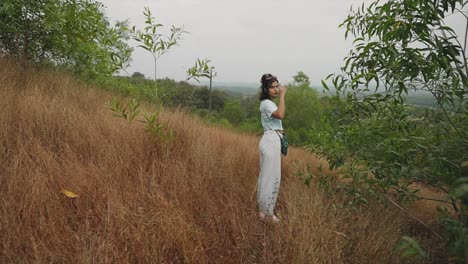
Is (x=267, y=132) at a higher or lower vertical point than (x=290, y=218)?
higher

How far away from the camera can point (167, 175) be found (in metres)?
3.11

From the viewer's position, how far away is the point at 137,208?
96.2 inches

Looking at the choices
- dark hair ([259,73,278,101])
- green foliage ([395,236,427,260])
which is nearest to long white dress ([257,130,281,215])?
dark hair ([259,73,278,101])

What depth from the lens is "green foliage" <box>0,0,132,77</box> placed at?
15.0 ft

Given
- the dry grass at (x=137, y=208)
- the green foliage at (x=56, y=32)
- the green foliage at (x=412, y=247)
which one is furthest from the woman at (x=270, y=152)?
the green foliage at (x=56, y=32)

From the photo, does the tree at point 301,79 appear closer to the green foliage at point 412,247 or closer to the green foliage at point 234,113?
the green foliage at point 234,113

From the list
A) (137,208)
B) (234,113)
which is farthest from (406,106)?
(234,113)

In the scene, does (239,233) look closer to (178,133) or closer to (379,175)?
(379,175)

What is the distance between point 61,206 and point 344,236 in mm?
2545

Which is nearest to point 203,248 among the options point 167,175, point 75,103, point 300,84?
point 167,175

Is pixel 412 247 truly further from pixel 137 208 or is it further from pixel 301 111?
pixel 301 111

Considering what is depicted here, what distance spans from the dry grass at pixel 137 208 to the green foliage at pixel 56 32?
4.49ft

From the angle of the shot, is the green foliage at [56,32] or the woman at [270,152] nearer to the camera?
the woman at [270,152]

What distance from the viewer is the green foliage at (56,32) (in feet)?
15.0
